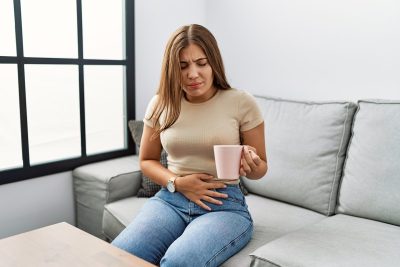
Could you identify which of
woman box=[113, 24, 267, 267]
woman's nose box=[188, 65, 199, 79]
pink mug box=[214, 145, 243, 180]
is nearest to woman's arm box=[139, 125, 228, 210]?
woman box=[113, 24, 267, 267]

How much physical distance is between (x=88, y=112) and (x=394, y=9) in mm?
1635

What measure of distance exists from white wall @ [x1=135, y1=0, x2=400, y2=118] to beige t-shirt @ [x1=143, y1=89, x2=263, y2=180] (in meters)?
0.82

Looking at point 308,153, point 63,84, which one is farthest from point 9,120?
point 308,153

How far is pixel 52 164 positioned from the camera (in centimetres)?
208

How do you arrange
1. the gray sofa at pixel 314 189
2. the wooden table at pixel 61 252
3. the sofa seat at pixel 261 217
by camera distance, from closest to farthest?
the wooden table at pixel 61 252 < the gray sofa at pixel 314 189 < the sofa seat at pixel 261 217

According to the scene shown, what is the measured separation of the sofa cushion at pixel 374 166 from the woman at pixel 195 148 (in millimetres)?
500

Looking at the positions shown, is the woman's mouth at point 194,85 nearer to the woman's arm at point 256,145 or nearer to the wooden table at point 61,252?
the woman's arm at point 256,145

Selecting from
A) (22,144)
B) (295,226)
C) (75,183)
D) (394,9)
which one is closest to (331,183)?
(295,226)

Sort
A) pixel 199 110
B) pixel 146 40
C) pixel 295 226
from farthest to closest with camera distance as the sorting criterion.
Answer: pixel 146 40 → pixel 295 226 → pixel 199 110

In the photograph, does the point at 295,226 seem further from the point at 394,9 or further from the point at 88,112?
the point at 88,112

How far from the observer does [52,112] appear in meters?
2.12

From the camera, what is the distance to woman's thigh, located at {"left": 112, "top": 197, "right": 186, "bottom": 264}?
4.28ft

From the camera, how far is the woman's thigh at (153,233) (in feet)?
4.28

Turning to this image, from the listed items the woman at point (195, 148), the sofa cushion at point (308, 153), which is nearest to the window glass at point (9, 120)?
the woman at point (195, 148)
